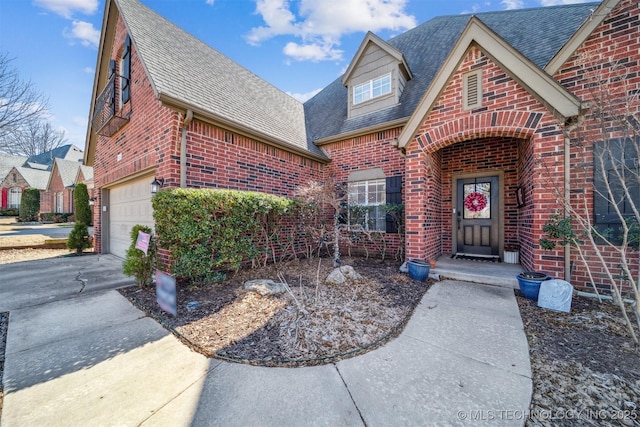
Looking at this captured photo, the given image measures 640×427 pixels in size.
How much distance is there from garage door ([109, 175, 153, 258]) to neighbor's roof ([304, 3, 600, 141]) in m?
5.49

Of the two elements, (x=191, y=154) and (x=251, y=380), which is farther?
(x=191, y=154)

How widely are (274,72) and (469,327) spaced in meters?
11.3

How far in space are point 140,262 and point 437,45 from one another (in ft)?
35.8

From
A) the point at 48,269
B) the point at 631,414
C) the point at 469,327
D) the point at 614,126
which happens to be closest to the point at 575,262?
the point at 614,126

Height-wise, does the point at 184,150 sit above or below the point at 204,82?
below

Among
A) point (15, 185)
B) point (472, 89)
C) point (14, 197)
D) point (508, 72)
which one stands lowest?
point (14, 197)

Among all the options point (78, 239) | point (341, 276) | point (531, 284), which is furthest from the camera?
point (78, 239)

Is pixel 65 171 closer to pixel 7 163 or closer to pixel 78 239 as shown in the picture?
pixel 7 163

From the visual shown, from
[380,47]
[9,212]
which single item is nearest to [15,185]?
[9,212]

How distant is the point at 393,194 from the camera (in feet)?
22.8

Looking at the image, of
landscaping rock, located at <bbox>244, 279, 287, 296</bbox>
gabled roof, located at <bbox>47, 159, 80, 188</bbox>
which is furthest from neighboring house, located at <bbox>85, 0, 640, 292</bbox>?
gabled roof, located at <bbox>47, 159, 80, 188</bbox>

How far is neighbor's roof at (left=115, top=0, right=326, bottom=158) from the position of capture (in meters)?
5.06

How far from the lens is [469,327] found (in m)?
2.99

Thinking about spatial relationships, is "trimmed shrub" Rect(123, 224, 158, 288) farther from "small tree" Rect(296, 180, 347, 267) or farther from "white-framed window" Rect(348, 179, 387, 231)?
"white-framed window" Rect(348, 179, 387, 231)
